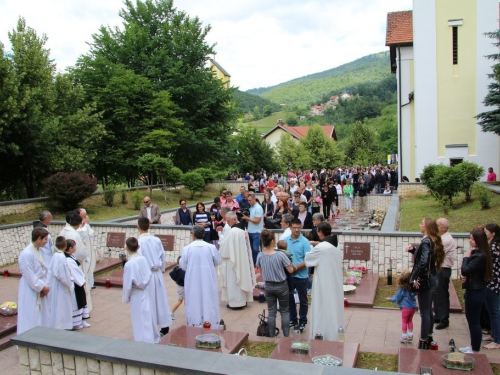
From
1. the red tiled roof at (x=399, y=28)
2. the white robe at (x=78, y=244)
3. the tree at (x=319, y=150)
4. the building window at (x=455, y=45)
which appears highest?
the red tiled roof at (x=399, y=28)

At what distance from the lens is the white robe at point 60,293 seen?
7375mm

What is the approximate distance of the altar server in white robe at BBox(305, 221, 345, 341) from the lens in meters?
6.60

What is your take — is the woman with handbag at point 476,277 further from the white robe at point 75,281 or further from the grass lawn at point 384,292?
the white robe at point 75,281

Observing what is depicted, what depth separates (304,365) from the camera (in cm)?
406

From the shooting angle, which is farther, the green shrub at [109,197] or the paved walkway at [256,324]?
the green shrub at [109,197]

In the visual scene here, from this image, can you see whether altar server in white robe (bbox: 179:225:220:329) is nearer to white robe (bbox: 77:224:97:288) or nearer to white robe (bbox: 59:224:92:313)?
white robe (bbox: 59:224:92:313)

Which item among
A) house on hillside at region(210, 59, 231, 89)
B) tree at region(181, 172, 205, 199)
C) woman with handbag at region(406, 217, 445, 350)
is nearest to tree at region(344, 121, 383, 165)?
house on hillside at region(210, 59, 231, 89)

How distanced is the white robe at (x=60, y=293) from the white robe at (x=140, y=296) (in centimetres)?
129

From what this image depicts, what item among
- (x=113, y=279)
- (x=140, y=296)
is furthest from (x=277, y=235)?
(x=140, y=296)

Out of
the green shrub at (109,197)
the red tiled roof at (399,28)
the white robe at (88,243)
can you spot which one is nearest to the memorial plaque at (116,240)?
the white robe at (88,243)

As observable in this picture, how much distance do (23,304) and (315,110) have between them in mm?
191558

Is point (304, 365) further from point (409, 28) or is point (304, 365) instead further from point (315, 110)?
point (315, 110)

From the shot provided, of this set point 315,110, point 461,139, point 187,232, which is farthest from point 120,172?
point 315,110

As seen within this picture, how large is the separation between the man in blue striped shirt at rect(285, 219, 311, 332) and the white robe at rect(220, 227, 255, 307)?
1424mm
